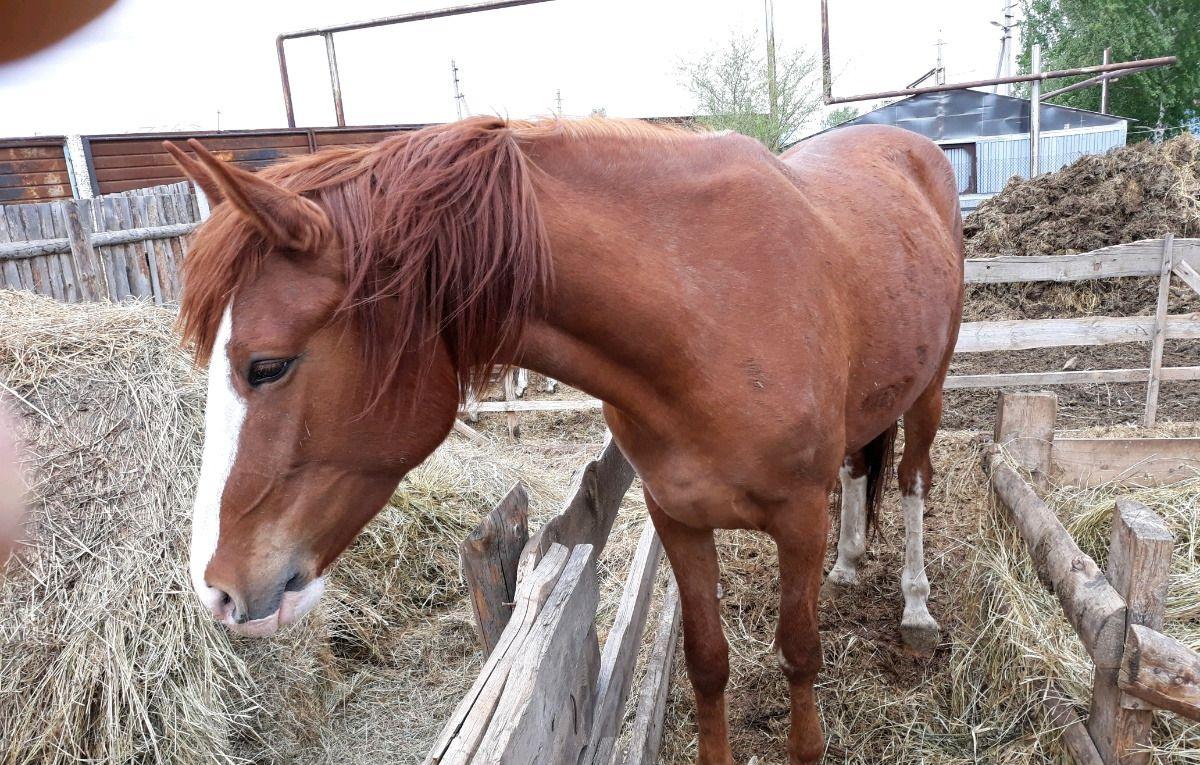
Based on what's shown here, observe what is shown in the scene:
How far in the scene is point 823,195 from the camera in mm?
2260

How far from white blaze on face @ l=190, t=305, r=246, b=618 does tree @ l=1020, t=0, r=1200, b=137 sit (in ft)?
77.6

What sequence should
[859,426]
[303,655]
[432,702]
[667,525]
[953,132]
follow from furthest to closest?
1. [953,132]
2. [432,702]
3. [303,655]
4. [859,426]
5. [667,525]

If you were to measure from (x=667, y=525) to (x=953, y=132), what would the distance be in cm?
1431

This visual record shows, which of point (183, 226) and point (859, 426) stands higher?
point (183, 226)

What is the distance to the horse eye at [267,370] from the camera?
1232mm

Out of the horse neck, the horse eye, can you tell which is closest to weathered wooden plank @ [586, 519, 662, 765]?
the horse neck

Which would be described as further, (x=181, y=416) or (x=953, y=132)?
(x=953, y=132)

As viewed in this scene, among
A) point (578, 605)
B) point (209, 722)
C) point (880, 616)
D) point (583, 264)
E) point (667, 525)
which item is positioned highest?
point (583, 264)

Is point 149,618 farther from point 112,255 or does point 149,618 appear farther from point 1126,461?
point 112,255

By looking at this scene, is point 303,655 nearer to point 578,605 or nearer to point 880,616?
point 578,605

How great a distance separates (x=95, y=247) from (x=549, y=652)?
21.3ft

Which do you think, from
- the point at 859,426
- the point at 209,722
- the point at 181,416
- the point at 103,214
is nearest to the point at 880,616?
the point at 859,426

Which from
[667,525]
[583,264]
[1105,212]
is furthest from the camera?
[1105,212]

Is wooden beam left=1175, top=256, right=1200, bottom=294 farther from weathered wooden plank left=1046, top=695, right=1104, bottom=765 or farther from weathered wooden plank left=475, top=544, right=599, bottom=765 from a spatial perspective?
weathered wooden plank left=475, top=544, right=599, bottom=765
